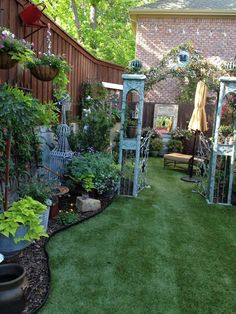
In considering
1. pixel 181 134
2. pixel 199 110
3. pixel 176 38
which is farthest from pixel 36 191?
pixel 176 38

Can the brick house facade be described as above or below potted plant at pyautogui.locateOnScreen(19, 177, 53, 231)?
above

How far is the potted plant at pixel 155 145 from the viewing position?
10023 millimetres

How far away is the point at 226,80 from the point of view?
5227 millimetres

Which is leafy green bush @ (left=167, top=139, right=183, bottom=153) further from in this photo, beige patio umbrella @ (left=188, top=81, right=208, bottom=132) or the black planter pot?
the black planter pot

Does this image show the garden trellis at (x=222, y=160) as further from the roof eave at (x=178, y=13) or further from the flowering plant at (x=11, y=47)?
the roof eave at (x=178, y=13)

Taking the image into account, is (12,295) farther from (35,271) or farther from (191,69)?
(191,69)

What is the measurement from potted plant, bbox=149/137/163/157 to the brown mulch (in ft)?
21.5

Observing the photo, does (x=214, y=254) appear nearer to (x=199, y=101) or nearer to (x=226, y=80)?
(x=226, y=80)

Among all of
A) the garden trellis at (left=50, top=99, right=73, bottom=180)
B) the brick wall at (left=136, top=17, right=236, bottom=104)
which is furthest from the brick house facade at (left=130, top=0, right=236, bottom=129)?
the garden trellis at (left=50, top=99, right=73, bottom=180)

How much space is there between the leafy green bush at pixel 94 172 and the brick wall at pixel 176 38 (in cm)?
635

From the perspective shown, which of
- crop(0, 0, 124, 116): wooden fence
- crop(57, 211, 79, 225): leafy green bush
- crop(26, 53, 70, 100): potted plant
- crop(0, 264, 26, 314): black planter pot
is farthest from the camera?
crop(57, 211, 79, 225): leafy green bush

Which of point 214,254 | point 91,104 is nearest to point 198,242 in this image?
point 214,254

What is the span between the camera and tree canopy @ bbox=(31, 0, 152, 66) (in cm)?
1384

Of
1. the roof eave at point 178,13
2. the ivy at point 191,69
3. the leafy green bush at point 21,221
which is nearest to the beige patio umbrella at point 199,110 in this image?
the ivy at point 191,69
